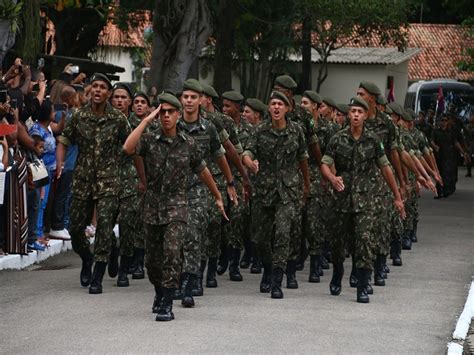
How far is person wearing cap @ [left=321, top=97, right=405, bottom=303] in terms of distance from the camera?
13320 mm

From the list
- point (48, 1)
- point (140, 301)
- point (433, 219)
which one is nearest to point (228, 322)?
point (140, 301)

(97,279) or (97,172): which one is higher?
(97,172)

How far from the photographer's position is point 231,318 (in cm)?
1166

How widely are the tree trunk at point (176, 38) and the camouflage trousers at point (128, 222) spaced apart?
836 centimetres

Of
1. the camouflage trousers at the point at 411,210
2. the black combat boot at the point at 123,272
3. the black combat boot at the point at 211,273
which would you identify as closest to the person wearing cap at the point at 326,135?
the black combat boot at the point at 211,273

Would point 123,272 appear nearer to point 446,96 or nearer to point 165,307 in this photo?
point 165,307

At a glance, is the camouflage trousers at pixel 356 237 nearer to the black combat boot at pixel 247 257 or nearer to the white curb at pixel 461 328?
the white curb at pixel 461 328

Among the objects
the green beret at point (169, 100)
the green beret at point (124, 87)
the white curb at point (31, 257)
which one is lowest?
the white curb at point (31, 257)

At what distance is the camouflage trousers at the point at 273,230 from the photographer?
13430mm

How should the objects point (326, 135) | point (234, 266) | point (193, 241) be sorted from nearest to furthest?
1. point (193, 241)
2. point (234, 266)
3. point (326, 135)

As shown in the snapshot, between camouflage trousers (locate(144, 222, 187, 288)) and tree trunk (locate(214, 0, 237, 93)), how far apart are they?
16.5 metres

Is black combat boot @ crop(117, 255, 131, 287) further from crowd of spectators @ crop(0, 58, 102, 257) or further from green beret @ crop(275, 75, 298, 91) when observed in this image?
green beret @ crop(275, 75, 298, 91)

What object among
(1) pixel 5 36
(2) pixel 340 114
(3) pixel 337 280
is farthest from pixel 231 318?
(1) pixel 5 36

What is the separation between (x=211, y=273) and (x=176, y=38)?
349 inches
